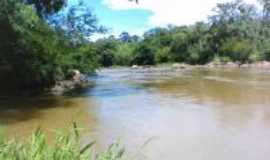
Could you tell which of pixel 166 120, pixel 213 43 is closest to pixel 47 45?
pixel 166 120

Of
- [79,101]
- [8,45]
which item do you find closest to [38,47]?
[8,45]

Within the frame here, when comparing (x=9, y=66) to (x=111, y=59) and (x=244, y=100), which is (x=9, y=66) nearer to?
→ (x=244, y=100)

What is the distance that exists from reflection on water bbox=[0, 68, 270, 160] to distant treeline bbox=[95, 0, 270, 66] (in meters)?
A: 36.2

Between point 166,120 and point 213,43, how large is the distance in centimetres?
4995

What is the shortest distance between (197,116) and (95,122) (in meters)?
2.75

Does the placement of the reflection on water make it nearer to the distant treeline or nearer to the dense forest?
the dense forest

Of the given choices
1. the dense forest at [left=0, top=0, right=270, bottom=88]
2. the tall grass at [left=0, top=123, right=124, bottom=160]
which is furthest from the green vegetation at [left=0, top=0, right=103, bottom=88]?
the tall grass at [left=0, top=123, right=124, bottom=160]

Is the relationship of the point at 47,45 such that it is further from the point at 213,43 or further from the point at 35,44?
the point at 213,43

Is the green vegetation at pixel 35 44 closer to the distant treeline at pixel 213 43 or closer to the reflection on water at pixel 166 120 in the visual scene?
the reflection on water at pixel 166 120

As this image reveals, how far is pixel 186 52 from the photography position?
62.2m

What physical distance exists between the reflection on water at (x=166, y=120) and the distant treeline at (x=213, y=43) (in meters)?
36.2

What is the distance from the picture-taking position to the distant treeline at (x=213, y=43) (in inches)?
2174

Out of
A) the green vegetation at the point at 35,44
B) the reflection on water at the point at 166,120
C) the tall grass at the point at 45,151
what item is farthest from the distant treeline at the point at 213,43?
the tall grass at the point at 45,151

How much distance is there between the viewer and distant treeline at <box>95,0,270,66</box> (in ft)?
181
